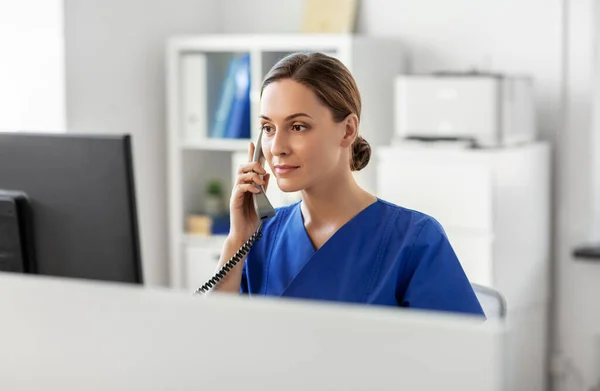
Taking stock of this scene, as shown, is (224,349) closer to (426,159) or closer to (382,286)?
(382,286)

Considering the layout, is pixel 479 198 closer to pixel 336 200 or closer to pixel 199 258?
pixel 199 258

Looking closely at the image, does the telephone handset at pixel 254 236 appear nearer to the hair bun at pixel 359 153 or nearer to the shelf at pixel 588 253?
the hair bun at pixel 359 153

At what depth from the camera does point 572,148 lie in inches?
149

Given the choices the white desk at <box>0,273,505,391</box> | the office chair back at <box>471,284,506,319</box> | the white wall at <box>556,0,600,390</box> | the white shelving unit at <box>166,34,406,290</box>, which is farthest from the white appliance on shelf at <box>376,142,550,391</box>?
the white desk at <box>0,273,505,391</box>

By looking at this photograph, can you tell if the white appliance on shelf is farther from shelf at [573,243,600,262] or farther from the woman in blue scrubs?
the woman in blue scrubs

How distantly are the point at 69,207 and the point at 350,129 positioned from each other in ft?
1.81

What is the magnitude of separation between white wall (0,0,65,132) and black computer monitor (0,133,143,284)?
2.24 m

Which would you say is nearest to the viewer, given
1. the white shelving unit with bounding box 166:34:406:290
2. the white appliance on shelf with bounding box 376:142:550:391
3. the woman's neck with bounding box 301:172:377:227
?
the woman's neck with bounding box 301:172:377:227

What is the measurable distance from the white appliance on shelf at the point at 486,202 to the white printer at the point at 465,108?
66 millimetres

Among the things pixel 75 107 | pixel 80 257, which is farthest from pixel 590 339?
pixel 80 257

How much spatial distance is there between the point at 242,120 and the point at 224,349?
349cm

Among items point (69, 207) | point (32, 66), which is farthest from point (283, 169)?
point (32, 66)

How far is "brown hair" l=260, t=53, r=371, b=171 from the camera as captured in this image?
1649 millimetres

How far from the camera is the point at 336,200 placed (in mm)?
1697
